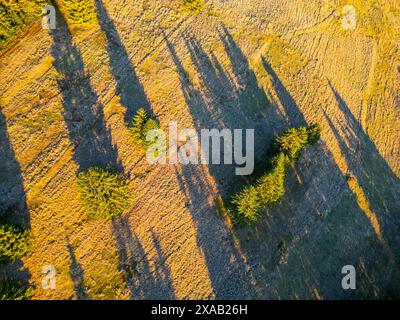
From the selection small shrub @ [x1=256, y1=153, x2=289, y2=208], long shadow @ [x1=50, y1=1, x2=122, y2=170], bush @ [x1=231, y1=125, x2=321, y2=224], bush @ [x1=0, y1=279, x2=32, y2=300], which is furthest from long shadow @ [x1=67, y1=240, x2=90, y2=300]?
small shrub @ [x1=256, y1=153, x2=289, y2=208]

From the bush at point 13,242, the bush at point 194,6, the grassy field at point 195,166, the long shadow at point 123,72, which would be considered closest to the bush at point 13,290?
the grassy field at point 195,166

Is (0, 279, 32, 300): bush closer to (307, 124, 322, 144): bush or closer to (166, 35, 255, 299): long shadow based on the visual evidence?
(166, 35, 255, 299): long shadow

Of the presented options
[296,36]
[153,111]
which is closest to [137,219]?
[153,111]

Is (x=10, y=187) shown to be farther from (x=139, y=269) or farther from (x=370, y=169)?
(x=370, y=169)

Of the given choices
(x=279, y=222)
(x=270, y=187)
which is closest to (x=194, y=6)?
(x=270, y=187)

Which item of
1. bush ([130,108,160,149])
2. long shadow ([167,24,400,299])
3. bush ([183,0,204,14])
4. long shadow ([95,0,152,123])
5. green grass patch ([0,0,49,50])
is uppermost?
green grass patch ([0,0,49,50])

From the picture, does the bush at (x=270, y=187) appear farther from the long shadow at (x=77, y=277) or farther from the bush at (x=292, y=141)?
the long shadow at (x=77, y=277)

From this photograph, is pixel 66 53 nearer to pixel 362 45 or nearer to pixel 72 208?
pixel 72 208
